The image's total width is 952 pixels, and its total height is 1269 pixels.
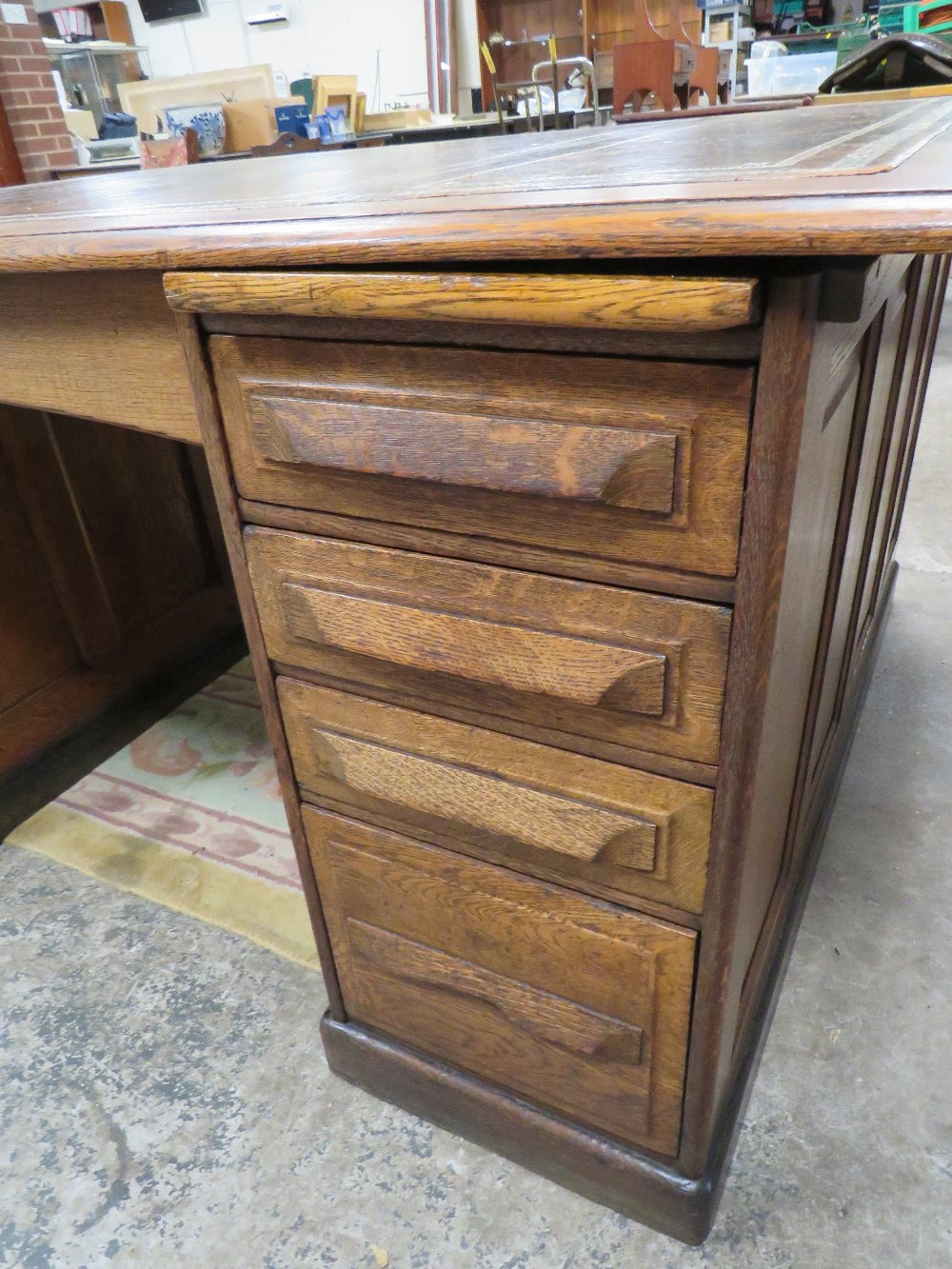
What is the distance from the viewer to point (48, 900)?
4.50 feet

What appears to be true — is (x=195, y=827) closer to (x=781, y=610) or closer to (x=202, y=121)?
(x=781, y=610)

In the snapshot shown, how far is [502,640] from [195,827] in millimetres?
1034

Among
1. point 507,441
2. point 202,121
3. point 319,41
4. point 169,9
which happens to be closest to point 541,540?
point 507,441

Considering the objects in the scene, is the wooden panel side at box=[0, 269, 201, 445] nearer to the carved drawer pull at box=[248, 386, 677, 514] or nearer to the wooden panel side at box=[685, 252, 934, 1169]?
the carved drawer pull at box=[248, 386, 677, 514]

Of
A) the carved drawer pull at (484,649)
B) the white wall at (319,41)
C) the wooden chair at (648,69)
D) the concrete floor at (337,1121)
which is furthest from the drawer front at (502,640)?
the white wall at (319,41)

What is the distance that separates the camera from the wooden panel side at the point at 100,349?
74 cm

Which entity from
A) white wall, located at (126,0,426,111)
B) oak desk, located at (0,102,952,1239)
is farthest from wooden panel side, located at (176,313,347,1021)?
white wall, located at (126,0,426,111)

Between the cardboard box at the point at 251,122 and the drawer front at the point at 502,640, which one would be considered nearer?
the drawer front at the point at 502,640

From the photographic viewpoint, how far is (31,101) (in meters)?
4.29

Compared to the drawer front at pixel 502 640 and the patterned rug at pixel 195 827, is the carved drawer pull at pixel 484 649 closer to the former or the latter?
the drawer front at pixel 502 640

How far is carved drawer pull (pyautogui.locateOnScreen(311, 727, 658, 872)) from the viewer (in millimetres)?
696

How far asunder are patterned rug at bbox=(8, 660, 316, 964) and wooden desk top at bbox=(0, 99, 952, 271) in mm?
946

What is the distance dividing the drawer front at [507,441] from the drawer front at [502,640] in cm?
4

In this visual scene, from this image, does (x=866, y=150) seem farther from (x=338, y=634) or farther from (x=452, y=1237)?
(x=452, y=1237)
